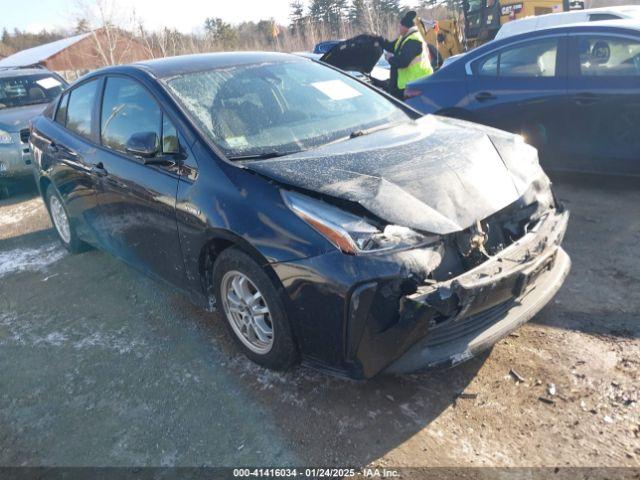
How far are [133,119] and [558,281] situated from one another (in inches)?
112

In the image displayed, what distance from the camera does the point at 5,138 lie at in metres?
7.16

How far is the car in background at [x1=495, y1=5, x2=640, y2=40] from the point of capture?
7.92 meters

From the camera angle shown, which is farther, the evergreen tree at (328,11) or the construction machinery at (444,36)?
the evergreen tree at (328,11)

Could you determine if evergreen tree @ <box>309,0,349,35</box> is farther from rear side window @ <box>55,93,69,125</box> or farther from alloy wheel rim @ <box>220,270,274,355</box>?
alloy wheel rim @ <box>220,270,274,355</box>

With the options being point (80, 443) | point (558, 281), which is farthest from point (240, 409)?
point (558, 281)

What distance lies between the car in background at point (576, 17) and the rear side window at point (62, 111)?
588cm

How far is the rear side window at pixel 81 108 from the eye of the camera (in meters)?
4.15

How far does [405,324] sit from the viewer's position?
2277mm

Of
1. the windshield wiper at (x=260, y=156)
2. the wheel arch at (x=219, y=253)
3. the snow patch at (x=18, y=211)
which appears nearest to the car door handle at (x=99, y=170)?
the wheel arch at (x=219, y=253)

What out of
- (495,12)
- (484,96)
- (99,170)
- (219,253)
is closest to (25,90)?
(99,170)

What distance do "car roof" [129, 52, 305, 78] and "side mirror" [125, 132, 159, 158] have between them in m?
0.52

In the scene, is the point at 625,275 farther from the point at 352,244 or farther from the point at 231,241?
the point at 231,241

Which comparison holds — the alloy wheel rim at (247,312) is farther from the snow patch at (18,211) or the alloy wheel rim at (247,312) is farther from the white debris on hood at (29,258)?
the snow patch at (18,211)

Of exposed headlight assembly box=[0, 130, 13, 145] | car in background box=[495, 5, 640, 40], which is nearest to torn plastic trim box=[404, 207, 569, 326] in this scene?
car in background box=[495, 5, 640, 40]
